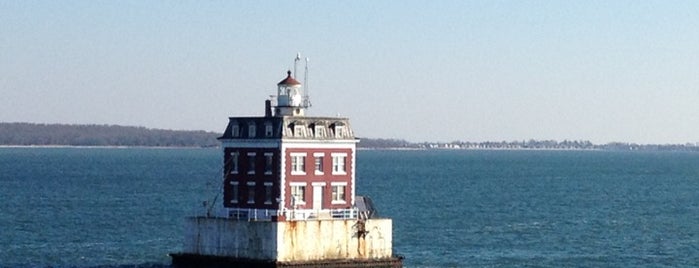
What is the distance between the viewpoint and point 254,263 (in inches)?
2334

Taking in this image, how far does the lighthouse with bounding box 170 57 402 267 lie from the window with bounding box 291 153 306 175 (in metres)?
0.04

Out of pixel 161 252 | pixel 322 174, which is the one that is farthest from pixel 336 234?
pixel 161 252

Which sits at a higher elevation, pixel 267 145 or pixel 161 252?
pixel 267 145

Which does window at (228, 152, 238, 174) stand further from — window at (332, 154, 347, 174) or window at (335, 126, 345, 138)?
window at (335, 126, 345, 138)

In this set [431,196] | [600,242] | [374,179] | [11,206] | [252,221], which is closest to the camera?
[252,221]

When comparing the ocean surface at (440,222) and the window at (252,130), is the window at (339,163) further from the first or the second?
the ocean surface at (440,222)

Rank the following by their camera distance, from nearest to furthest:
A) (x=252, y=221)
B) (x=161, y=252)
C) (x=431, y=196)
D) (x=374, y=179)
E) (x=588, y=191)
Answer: (x=252, y=221)
(x=161, y=252)
(x=431, y=196)
(x=588, y=191)
(x=374, y=179)

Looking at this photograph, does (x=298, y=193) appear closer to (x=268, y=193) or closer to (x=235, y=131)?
(x=268, y=193)

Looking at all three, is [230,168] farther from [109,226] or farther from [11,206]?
[11,206]

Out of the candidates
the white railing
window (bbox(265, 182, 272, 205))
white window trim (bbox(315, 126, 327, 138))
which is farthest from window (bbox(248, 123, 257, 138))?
the white railing

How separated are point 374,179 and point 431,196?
4720cm

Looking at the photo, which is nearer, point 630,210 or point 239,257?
point 239,257

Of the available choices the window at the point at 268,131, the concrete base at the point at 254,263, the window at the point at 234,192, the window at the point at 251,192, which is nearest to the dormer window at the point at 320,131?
the window at the point at 268,131

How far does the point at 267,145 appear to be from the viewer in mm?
61531
